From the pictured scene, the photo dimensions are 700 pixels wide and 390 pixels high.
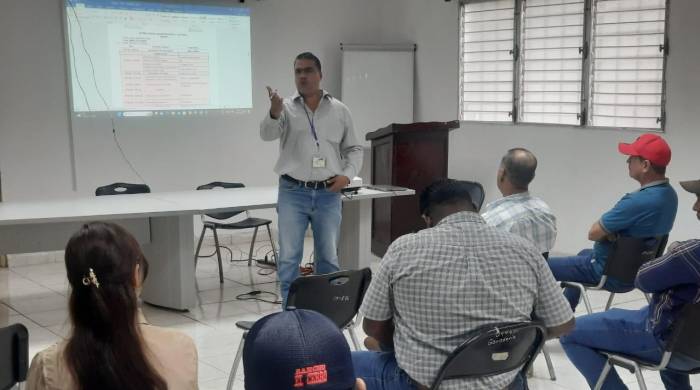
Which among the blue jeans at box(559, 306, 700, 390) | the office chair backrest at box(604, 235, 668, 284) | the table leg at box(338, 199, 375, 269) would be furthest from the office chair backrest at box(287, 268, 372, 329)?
the table leg at box(338, 199, 375, 269)

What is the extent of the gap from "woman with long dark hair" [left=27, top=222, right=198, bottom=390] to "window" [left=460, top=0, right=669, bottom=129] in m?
5.09

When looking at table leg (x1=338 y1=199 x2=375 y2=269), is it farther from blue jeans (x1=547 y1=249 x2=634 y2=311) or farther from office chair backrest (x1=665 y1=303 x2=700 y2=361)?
office chair backrest (x1=665 y1=303 x2=700 y2=361)

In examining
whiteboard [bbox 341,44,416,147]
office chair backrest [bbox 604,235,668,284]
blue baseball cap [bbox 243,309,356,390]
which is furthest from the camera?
whiteboard [bbox 341,44,416,147]

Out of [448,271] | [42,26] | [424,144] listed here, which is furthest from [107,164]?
[448,271]

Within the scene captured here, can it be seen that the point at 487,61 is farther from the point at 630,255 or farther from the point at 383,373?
the point at 383,373

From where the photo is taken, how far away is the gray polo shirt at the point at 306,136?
4605 mm

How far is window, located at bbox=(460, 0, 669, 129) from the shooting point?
6074 millimetres

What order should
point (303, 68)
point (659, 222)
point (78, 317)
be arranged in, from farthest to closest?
1. point (303, 68)
2. point (659, 222)
3. point (78, 317)

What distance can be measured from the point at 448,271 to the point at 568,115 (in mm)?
4717

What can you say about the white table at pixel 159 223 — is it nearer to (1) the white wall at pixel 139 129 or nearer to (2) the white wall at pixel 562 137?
(1) the white wall at pixel 139 129

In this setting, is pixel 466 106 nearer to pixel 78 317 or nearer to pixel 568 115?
pixel 568 115

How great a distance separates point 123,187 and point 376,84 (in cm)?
291

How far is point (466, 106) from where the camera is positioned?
764 cm

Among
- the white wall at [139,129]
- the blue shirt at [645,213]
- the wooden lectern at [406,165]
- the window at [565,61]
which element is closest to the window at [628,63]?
the window at [565,61]
